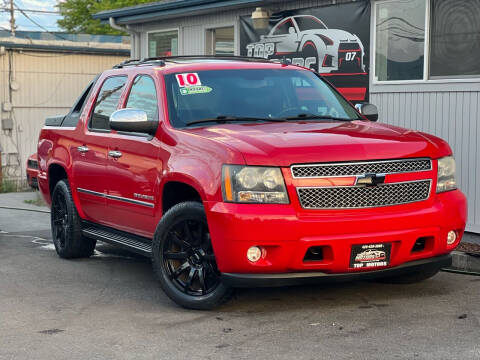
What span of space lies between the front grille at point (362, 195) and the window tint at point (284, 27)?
713 cm

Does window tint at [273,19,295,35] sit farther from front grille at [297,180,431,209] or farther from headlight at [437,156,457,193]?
front grille at [297,180,431,209]

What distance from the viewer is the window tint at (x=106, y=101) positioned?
7926 mm

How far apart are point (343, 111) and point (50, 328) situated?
10.3 ft

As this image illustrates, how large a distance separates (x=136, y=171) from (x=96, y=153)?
0.93 metres

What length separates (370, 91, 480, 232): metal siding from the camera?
9.77 meters

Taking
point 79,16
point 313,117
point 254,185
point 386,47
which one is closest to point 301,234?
point 254,185

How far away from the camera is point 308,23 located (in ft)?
41.2

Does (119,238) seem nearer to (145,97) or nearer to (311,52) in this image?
(145,97)

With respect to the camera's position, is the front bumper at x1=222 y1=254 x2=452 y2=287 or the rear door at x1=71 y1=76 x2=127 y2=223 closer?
the front bumper at x1=222 y1=254 x2=452 y2=287

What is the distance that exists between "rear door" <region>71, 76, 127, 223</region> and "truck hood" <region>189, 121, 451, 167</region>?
1.54 meters

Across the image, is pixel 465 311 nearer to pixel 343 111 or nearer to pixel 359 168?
pixel 359 168

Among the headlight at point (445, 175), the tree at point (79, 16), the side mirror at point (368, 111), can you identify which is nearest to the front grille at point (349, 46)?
the side mirror at point (368, 111)

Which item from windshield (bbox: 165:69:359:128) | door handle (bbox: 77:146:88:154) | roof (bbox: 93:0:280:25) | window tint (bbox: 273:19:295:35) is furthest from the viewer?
roof (bbox: 93:0:280:25)

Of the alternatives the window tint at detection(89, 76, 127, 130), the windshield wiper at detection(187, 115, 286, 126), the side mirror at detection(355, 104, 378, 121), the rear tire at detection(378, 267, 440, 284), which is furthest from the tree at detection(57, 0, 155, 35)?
the rear tire at detection(378, 267, 440, 284)
